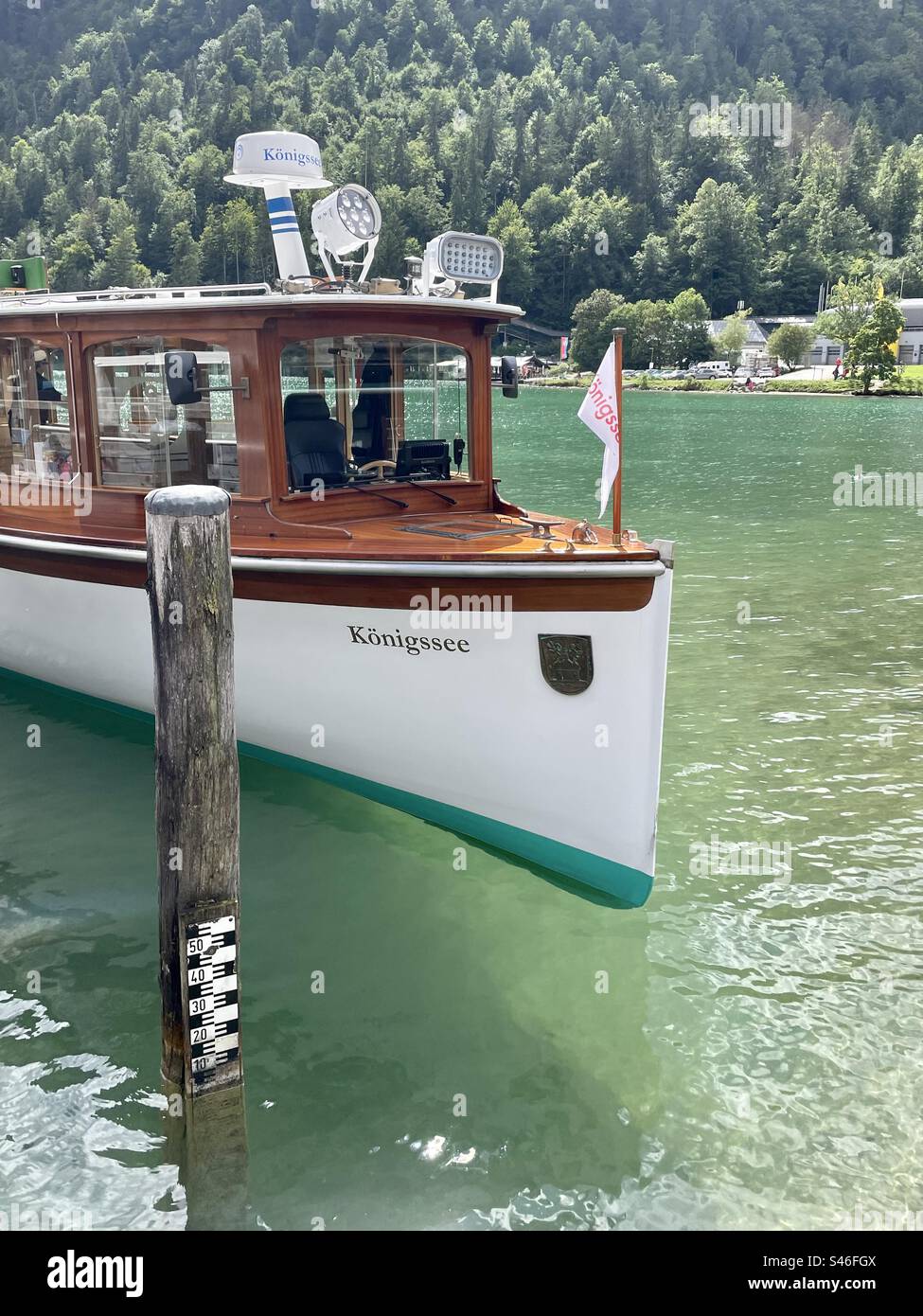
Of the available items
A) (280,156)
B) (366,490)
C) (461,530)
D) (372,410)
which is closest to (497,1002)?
(461,530)

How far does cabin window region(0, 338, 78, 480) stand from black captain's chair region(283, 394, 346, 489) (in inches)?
86.4

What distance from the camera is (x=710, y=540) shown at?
2178 centimetres

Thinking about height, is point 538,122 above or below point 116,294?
above

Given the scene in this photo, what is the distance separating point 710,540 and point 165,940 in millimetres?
17771

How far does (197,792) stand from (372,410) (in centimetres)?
429

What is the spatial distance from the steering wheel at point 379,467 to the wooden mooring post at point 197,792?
362 centimetres

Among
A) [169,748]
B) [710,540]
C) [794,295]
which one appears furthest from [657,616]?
[794,295]

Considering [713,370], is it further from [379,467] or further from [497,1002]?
[497,1002]

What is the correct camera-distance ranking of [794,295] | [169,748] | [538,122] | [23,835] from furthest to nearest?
[538,122]
[794,295]
[23,835]
[169,748]

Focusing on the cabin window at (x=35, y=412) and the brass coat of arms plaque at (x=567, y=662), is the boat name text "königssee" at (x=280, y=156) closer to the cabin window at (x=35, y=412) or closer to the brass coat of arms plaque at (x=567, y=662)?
the cabin window at (x=35, y=412)

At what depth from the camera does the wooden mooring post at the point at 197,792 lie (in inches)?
205

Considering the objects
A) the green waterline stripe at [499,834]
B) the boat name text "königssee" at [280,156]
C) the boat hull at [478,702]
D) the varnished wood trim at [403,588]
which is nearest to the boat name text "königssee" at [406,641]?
the boat hull at [478,702]
